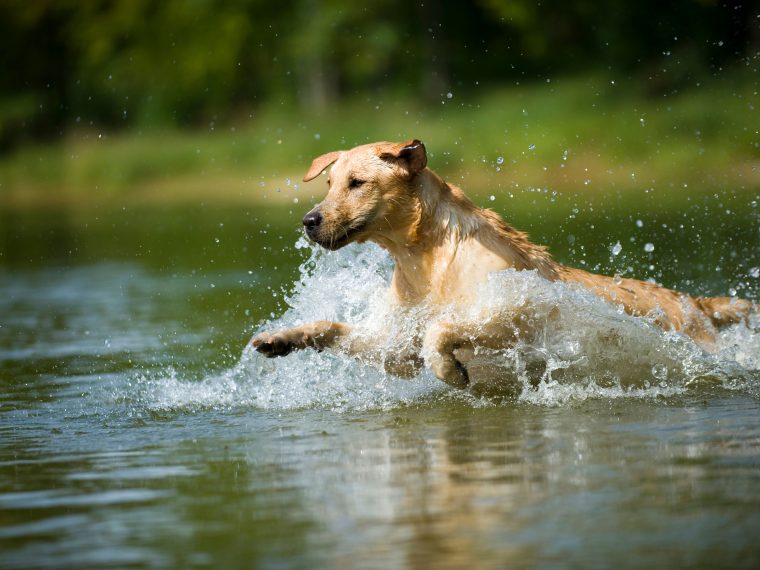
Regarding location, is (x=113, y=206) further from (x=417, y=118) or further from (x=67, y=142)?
(x=67, y=142)

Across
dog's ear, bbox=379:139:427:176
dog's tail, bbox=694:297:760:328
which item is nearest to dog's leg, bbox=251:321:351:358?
dog's ear, bbox=379:139:427:176

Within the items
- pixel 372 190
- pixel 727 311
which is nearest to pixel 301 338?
pixel 372 190

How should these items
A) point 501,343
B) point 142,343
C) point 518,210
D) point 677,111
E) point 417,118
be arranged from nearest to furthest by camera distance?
1. point 501,343
2. point 142,343
3. point 518,210
4. point 677,111
5. point 417,118

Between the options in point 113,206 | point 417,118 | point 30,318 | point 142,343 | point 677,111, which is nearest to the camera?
point 142,343

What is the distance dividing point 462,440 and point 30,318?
9.16 metres

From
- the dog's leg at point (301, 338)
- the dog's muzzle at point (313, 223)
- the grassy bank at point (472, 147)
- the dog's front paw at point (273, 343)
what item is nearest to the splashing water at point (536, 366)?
the dog's leg at point (301, 338)

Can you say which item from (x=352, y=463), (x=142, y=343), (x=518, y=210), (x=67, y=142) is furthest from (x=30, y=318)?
(x=67, y=142)

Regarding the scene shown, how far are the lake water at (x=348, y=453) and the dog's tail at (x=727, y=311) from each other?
0.13 metres

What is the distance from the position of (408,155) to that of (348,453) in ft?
7.69

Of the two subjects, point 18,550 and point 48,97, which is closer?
point 18,550

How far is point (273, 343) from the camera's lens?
29.1ft

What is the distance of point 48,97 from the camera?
53062 mm

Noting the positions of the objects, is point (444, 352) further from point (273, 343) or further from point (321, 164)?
point (321, 164)

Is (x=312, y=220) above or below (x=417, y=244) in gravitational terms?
above
